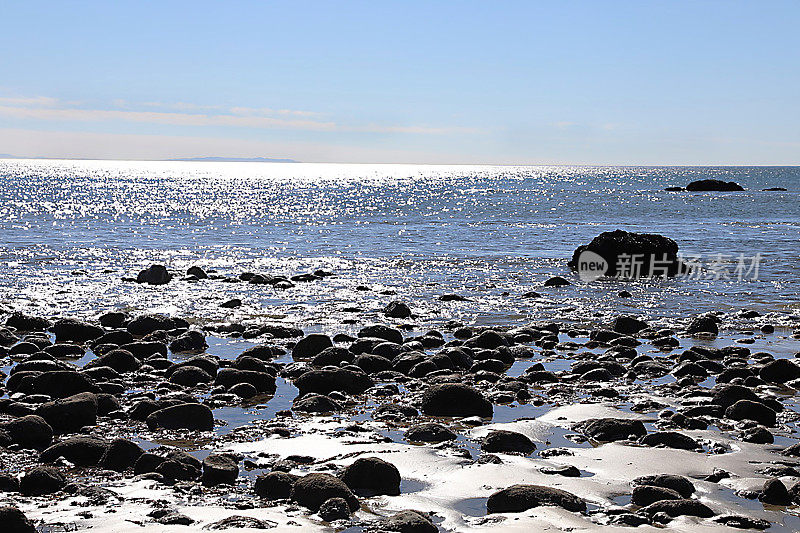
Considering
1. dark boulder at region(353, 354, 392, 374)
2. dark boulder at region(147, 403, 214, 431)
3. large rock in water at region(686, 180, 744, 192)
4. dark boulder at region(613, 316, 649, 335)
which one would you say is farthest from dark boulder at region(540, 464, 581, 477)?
large rock in water at region(686, 180, 744, 192)

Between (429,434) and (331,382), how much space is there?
3.03 meters

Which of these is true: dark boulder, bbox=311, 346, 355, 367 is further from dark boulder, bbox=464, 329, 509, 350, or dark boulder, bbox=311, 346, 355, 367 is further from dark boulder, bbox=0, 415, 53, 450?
dark boulder, bbox=0, 415, 53, 450

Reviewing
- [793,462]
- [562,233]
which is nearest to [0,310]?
[793,462]

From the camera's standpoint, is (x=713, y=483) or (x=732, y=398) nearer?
(x=713, y=483)

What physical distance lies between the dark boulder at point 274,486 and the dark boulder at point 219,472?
0.43 meters

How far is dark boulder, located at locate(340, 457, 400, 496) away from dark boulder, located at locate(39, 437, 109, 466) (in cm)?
294

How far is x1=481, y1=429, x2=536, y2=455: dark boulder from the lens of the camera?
10148 mm

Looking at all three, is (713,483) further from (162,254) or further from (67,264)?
(162,254)

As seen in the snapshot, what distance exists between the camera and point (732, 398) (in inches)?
485

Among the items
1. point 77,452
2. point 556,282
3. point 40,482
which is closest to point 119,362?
point 77,452

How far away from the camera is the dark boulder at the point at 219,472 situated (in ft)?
29.3

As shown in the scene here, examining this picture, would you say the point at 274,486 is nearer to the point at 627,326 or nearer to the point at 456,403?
the point at 456,403

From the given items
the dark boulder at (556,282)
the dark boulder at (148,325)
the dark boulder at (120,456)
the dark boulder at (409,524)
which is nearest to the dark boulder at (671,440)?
the dark boulder at (409,524)

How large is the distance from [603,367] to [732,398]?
2750 millimetres
